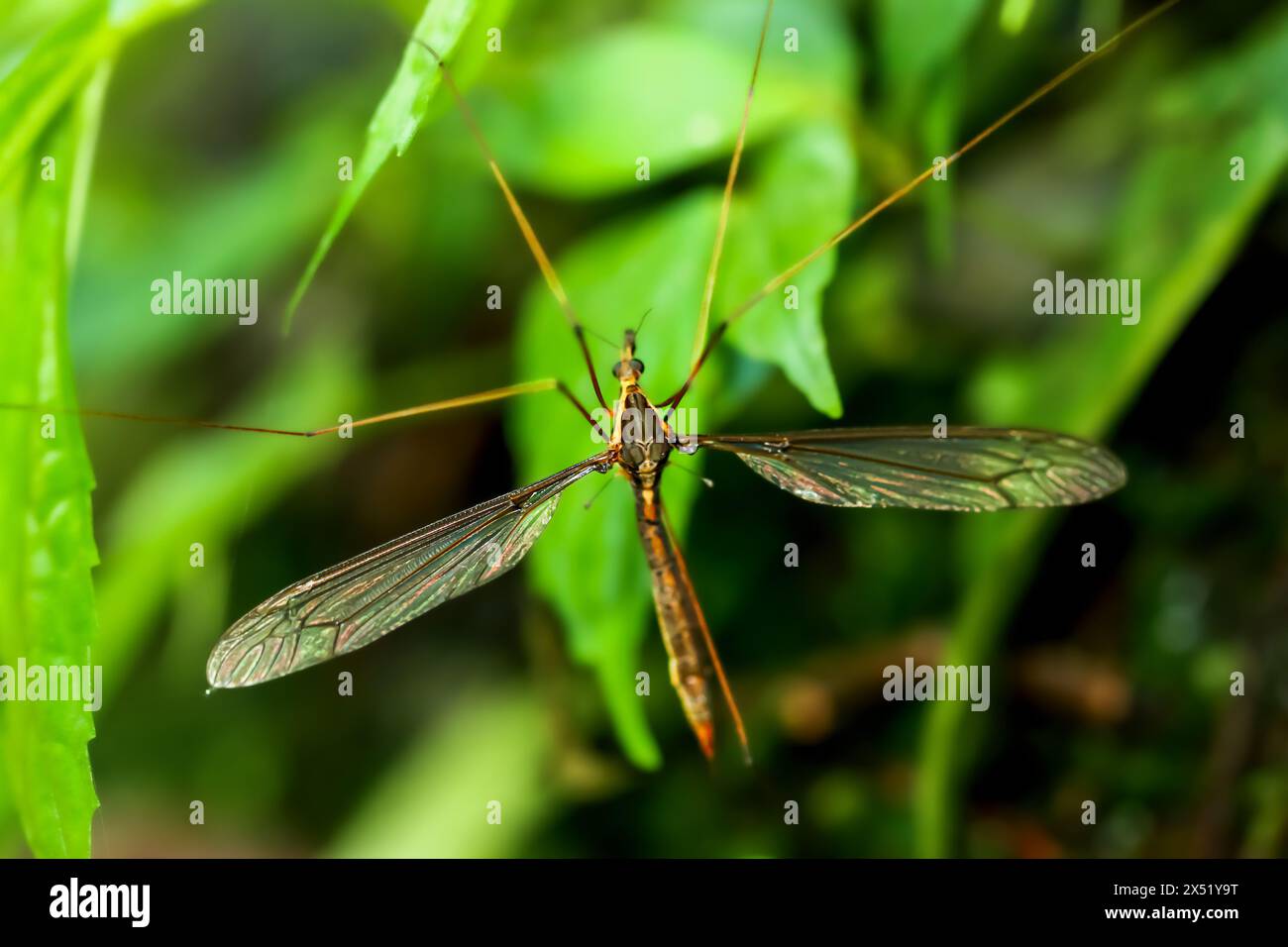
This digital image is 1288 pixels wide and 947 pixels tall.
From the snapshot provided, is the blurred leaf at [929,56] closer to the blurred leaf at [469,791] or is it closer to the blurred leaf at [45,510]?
the blurred leaf at [45,510]

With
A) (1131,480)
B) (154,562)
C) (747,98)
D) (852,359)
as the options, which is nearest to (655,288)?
(747,98)

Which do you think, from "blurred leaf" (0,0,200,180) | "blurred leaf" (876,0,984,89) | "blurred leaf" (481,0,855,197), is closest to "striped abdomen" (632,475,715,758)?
"blurred leaf" (481,0,855,197)

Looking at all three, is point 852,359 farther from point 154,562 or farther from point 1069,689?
point 154,562

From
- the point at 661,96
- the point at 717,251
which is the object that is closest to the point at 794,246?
the point at 717,251

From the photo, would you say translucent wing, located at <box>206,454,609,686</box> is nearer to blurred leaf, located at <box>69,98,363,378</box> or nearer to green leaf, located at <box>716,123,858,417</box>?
green leaf, located at <box>716,123,858,417</box>

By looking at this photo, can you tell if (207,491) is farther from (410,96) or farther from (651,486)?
(410,96)
